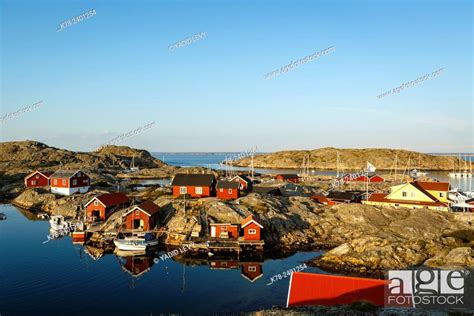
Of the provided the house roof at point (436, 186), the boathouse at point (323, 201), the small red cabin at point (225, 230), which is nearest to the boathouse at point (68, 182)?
the small red cabin at point (225, 230)

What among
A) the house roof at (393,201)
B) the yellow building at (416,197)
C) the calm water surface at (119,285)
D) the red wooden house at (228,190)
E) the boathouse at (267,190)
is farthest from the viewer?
the boathouse at (267,190)

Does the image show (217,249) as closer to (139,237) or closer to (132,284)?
(139,237)

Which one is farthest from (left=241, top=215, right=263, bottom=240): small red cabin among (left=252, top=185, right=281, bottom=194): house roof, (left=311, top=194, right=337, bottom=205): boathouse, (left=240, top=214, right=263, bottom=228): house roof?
(left=311, top=194, right=337, bottom=205): boathouse

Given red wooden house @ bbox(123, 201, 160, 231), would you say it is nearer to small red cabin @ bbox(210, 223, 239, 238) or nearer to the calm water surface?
the calm water surface

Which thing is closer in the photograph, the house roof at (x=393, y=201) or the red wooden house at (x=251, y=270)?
the red wooden house at (x=251, y=270)

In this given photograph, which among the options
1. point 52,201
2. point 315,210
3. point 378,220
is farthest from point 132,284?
point 52,201

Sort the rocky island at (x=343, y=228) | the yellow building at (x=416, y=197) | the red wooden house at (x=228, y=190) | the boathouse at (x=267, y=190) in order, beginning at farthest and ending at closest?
the boathouse at (x=267, y=190) < the red wooden house at (x=228, y=190) < the yellow building at (x=416, y=197) < the rocky island at (x=343, y=228)

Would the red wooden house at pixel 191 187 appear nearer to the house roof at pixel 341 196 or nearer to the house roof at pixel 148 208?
the house roof at pixel 148 208
